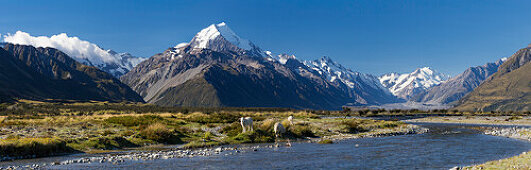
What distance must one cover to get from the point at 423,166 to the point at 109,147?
99.5 ft

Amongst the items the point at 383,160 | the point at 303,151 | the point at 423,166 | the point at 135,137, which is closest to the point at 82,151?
the point at 135,137

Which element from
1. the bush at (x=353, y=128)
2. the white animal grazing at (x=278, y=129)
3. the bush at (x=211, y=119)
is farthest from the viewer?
the bush at (x=211, y=119)

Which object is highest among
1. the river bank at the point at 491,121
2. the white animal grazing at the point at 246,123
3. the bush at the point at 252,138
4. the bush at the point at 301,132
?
the river bank at the point at 491,121

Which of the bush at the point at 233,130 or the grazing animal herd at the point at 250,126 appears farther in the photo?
the bush at the point at 233,130

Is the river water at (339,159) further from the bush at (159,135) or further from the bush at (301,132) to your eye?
the bush at (301,132)

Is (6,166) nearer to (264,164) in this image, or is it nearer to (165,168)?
(165,168)

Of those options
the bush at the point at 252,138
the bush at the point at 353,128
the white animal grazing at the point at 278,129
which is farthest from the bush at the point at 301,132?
the bush at the point at 353,128

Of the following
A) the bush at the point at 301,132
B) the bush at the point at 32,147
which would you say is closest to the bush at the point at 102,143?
the bush at the point at 32,147

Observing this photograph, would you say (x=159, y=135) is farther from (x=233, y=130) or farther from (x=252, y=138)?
(x=233, y=130)

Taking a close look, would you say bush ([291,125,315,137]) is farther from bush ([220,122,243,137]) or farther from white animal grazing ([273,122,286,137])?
bush ([220,122,243,137])

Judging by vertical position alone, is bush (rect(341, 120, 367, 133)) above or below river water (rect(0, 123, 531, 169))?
above

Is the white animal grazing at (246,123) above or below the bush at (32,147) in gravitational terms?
above

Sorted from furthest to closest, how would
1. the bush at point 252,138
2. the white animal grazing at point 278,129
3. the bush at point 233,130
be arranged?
the bush at point 233,130 → the white animal grazing at point 278,129 → the bush at point 252,138

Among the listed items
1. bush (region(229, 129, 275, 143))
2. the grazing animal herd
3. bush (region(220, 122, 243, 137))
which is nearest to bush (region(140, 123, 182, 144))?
bush (region(229, 129, 275, 143))
